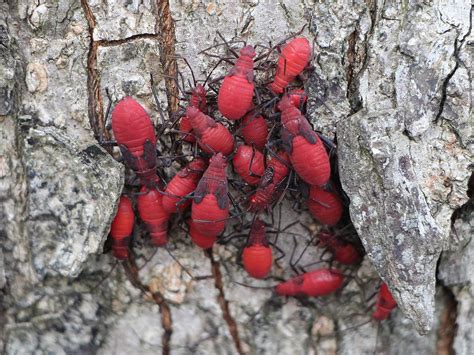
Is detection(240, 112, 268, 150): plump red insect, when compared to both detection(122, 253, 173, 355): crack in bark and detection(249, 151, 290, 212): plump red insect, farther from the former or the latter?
detection(122, 253, 173, 355): crack in bark

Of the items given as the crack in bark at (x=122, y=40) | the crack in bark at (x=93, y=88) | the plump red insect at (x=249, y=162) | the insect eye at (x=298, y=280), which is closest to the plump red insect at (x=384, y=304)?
the insect eye at (x=298, y=280)

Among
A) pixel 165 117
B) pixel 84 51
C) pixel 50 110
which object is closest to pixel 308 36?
pixel 165 117

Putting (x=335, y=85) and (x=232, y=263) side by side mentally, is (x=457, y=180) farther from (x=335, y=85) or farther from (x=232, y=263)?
(x=232, y=263)

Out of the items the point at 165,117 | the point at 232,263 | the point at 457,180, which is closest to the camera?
the point at 457,180

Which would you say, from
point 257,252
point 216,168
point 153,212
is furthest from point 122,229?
point 257,252

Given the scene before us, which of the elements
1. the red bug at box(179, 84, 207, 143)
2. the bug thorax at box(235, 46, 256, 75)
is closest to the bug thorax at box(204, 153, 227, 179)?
the red bug at box(179, 84, 207, 143)

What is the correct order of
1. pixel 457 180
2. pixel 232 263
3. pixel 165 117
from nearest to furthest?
1. pixel 457 180
2. pixel 165 117
3. pixel 232 263

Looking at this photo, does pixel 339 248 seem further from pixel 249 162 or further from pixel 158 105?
pixel 158 105

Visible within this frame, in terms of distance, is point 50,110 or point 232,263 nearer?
point 50,110
